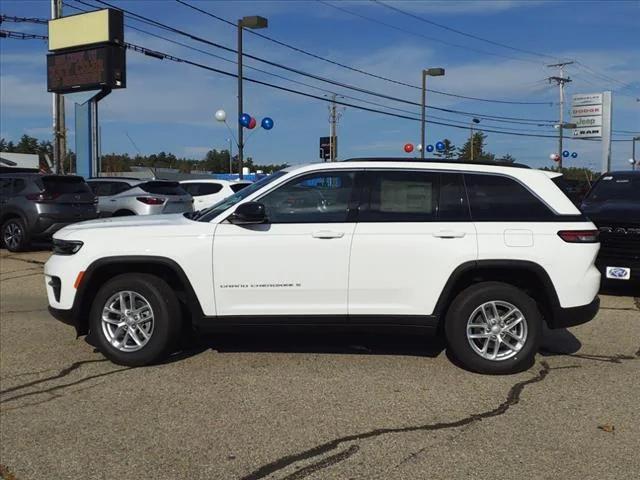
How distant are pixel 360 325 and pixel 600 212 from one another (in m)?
5.59

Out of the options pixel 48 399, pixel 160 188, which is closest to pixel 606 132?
pixel 160 188

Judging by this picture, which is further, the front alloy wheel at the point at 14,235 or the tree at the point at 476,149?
the tree at the point at 476,149

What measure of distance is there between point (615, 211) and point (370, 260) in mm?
5582

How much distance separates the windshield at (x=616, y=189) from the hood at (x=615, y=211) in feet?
1.18

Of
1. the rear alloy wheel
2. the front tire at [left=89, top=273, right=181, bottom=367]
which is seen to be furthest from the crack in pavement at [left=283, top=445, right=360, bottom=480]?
the rear alloy wheel

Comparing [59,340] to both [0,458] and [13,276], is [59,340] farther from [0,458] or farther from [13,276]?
[13,276]

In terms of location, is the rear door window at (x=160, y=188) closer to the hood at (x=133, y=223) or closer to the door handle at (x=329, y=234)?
the hood at (x=133, y=223)

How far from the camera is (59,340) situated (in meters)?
6.50

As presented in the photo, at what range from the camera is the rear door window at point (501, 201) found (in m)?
5.26

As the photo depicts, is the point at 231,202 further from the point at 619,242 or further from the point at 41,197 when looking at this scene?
the point at 41,197

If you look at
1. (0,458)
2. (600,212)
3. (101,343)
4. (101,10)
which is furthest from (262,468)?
(101,10)

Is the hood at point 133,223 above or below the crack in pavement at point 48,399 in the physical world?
Answer: above

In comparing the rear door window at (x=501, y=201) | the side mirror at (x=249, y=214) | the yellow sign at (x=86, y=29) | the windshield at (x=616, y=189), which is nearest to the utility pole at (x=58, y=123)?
the yellow sign at (x=86, y=29)

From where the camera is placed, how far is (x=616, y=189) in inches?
416
